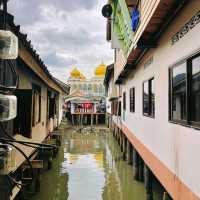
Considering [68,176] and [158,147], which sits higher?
[158,147]

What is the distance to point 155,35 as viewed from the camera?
7148mm

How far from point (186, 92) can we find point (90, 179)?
29.3 ft

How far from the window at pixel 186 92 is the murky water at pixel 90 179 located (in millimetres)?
5638

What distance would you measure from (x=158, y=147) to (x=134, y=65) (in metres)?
5.50

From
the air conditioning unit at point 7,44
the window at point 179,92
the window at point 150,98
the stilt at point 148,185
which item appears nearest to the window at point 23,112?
the window at point 179,92

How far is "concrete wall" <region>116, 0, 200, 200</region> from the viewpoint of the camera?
14.6ft

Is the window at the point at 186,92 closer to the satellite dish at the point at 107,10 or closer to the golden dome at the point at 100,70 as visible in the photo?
the satellite dish at the point at 107,10

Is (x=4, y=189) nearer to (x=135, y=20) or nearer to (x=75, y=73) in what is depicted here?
(x=135, y=20)

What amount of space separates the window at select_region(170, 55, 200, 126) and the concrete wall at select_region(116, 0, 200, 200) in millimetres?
130

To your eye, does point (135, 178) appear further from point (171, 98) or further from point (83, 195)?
point (171, 98)

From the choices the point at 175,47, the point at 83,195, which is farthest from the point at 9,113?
the point at 83,195

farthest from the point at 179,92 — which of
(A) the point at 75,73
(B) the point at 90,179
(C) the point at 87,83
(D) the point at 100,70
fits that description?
(A) the point at 75,73

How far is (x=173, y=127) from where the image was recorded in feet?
18.7

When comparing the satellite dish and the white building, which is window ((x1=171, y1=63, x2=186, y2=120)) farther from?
the satellite dish
